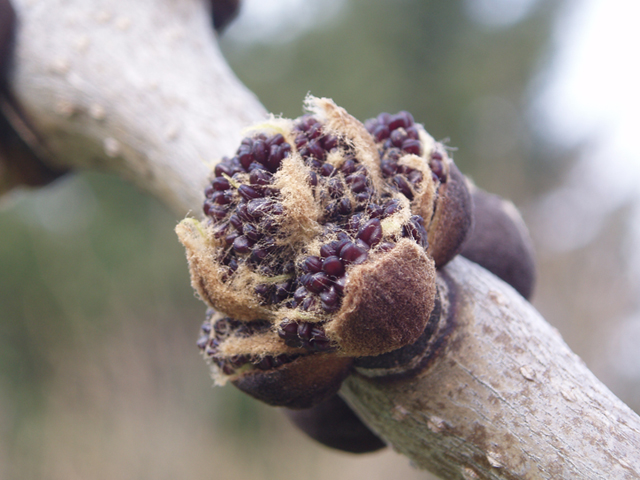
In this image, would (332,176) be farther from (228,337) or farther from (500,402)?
(500,402)

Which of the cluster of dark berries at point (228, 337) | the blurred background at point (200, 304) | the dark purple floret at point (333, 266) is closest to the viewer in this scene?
the dark purple floret at point (333, 266)

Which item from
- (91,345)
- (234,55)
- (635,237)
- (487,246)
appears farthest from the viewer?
(234,55)

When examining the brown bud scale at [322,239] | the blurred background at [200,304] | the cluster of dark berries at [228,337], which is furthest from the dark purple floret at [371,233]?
the blurred background at [200,304]

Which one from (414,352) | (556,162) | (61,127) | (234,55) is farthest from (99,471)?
(556,162)

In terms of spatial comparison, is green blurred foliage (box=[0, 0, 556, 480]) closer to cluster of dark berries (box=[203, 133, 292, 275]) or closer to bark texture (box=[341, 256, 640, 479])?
bark texture (box=[341, 256, 640, 479])

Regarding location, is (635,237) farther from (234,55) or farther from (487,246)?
(234,55)

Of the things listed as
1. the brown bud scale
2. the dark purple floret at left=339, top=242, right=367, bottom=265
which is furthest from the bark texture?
the dark purple floret at left=339, top=242, right=367, bottom=265

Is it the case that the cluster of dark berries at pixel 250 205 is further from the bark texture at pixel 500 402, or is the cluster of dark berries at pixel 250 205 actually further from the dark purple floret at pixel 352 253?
the bark texture at pixel 500 402
